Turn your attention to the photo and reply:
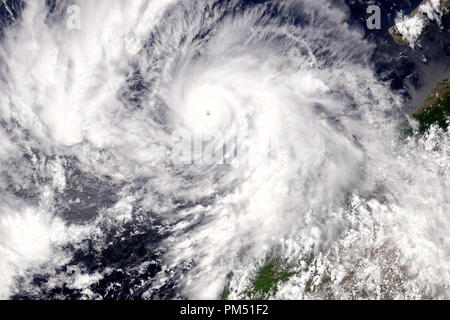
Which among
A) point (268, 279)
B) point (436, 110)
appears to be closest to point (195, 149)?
point (268, 279)

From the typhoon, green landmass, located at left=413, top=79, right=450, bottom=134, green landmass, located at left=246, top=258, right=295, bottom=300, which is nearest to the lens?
the typhoon

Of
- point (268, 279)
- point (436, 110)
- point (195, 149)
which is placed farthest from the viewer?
point (195, 149)

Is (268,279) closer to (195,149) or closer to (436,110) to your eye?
(195,149)

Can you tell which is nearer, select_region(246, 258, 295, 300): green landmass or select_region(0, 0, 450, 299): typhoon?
select_region(0, 0, 450, 299): typhoon

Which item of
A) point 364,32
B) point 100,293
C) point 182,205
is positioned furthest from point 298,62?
point 100,293

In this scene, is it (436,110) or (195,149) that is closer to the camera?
(436,110)

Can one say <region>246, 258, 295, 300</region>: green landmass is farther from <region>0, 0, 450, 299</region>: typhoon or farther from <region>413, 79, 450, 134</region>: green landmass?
<region>413, 79, 450, 134</region>: green landmass

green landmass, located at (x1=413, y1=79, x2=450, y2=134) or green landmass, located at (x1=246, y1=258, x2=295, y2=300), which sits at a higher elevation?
green landmass, located at (x1=413, y1=79, x2=450, y2=134)

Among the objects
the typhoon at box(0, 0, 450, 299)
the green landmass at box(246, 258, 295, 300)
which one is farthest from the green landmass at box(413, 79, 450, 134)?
the green landmass at box(246, 258, 295, 300)
